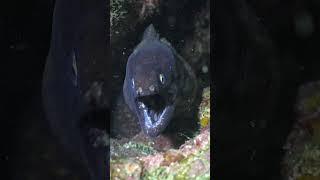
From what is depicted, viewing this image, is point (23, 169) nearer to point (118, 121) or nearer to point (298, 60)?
point (118, 121)

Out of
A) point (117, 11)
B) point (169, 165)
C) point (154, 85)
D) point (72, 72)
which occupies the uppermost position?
point (117, 11)

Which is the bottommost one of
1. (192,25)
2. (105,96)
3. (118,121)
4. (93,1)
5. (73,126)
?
(118,121)

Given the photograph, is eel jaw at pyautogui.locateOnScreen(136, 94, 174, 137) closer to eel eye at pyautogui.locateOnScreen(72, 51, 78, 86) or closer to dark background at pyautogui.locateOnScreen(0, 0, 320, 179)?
dark background at pyautogui.locateOnScreen(0, 0, 320, 179)

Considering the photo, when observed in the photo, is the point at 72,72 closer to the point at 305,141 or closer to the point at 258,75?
the point at 258,75

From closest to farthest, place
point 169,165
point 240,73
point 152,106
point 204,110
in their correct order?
1. point 169,165
2. point 240,73
3. point 152,106
4. point 204,110

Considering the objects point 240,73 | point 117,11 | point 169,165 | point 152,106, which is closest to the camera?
point 169,165

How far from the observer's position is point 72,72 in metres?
1.84

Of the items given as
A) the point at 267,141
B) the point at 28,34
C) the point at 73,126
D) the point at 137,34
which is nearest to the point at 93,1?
the point at 28,34

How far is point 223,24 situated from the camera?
2055 mm

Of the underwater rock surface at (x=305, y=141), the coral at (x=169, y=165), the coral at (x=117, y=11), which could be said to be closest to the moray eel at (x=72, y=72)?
the coral at (x=169, y=165)

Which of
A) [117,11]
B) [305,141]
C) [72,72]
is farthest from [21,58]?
[305,141]

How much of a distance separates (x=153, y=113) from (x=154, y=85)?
0.16 meters

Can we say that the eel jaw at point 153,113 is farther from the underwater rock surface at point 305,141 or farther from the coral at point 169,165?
the underwater rock surface at point 305,141

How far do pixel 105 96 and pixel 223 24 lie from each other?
2.41 ft
